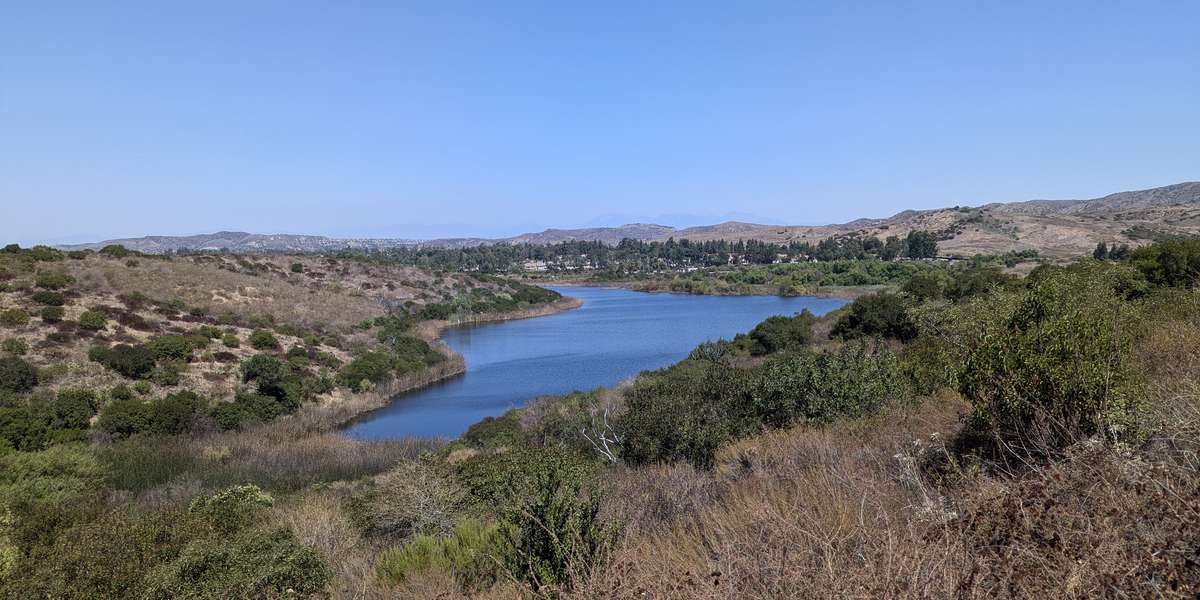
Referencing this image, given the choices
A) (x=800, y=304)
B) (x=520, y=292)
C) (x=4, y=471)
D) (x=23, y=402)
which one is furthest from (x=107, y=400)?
(x=800, y=304)

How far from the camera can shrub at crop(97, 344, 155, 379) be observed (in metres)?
31.4

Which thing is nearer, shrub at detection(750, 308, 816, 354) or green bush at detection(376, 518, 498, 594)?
green bush at detection(376, 518, 498, 594)

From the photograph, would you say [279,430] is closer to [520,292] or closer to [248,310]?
[248,310]

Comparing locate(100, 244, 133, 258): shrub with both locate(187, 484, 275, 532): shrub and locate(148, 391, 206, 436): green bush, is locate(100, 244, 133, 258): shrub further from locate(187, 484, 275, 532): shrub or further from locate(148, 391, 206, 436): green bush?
locate(187, 484, 275, 532): shrub

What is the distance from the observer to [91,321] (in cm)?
3534

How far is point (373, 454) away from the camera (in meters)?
25.9

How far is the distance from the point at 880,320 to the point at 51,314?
1772 inches

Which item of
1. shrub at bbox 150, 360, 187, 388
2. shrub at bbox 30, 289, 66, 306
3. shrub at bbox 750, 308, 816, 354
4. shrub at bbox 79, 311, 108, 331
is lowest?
shrub at bbox 750, 308, 816, 354

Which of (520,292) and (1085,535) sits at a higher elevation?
(1085,535)

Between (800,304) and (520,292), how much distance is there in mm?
38136

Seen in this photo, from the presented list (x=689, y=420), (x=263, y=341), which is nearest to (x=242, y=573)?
(x=689, y=420)

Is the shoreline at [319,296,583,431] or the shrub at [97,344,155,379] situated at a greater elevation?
the shrub at [97,344,155,379]

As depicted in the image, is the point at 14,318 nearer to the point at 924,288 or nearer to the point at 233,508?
the point at 233,508

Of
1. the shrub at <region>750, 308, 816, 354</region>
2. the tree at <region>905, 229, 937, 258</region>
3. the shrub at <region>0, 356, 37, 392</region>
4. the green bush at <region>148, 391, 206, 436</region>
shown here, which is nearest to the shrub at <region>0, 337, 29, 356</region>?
the shrub at <region>0, 356, 37, 392</region>
